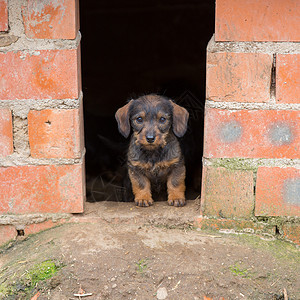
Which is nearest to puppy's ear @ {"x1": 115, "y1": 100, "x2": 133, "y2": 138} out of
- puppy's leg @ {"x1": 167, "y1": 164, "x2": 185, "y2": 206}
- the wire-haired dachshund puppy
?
the wire-haired dachshund puppy

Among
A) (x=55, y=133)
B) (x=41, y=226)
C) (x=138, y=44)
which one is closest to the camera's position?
(x=55, y=133)

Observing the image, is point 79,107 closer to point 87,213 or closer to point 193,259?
point 87,213

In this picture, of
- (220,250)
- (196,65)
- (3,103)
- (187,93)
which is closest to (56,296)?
(220,250)

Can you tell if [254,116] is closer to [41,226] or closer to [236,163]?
[236,163]

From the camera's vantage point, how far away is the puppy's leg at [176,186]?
380cm

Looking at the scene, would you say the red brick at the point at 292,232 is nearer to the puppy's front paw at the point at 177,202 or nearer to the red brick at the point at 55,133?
the puppy's front paw at the point at 177,202

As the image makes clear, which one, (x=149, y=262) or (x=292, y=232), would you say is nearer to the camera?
(x=149, y=262)

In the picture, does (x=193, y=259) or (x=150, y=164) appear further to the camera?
(x=150, y=164)

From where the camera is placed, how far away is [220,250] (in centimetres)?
315

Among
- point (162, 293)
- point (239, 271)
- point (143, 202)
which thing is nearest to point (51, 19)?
point (143, 202)

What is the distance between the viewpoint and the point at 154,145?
3830 millimetres

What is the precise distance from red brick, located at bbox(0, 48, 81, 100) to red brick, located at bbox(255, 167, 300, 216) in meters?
1.46

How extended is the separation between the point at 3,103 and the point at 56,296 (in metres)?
1.36

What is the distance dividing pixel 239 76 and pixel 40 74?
1365 millimetres
